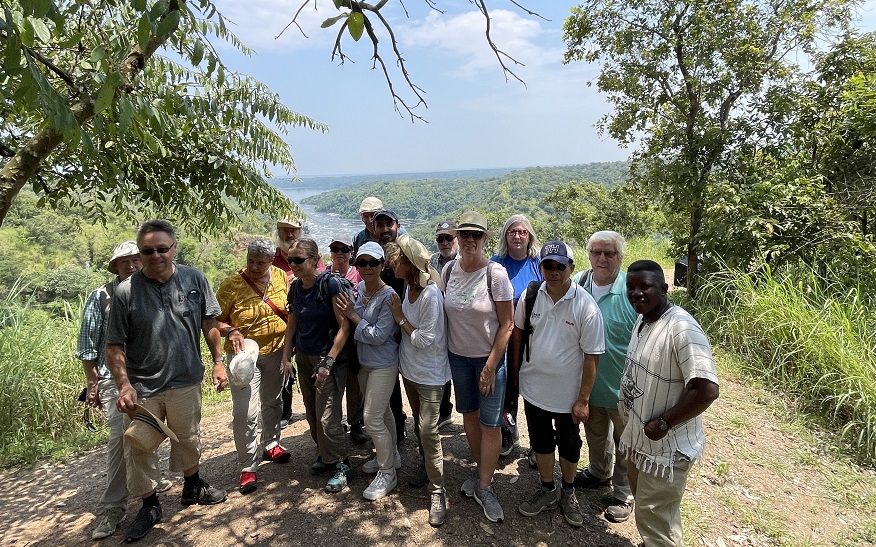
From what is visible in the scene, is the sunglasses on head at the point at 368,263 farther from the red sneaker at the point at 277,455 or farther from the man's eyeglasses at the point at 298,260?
the red sneaker at the point at 277,455

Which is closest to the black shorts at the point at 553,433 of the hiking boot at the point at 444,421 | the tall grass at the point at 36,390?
the hiking boot at the point at 444,421

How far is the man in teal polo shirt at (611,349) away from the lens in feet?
9.30

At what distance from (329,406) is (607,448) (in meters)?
1.91

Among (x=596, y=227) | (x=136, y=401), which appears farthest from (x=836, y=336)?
(x=596, y=227)

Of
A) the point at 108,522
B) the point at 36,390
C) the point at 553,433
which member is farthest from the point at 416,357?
the point at 36,390

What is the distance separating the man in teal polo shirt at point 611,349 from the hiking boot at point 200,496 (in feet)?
8.23

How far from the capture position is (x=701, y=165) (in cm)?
666

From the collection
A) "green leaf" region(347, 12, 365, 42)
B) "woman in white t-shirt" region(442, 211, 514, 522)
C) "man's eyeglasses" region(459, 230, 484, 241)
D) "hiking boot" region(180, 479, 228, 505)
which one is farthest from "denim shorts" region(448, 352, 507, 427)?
"green leaf" region(347, 12, 365, 42)

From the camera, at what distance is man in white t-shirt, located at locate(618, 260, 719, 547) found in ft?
6.89

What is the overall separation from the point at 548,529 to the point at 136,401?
254cm

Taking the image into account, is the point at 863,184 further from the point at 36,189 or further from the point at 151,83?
the point at 36,189

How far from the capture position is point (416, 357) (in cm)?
297

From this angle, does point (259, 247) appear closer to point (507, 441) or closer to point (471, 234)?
point (471, 234)

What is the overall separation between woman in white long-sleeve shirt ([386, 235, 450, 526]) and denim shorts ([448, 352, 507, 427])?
9 cm
